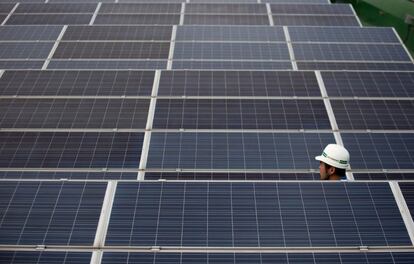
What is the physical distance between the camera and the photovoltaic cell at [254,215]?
27.0 feet

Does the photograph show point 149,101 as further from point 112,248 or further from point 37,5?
point 37,5

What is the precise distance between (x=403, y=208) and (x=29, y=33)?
795 inches

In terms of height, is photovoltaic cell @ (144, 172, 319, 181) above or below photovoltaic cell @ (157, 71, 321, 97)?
below

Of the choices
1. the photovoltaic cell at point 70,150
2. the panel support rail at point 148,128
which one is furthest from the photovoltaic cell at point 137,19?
the photovoltaic cell at point 70,150

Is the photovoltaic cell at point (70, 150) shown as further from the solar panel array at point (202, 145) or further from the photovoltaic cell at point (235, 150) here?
the photovoltaic cell at point (235, 150)

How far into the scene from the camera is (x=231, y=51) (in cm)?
2022

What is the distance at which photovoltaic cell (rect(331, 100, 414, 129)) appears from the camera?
44.3 ft

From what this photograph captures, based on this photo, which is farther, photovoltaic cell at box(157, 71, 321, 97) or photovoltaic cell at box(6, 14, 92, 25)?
photovoltaic cell at box(6, 14, 92, 25)

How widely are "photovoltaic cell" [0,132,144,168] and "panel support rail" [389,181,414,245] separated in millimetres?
6754

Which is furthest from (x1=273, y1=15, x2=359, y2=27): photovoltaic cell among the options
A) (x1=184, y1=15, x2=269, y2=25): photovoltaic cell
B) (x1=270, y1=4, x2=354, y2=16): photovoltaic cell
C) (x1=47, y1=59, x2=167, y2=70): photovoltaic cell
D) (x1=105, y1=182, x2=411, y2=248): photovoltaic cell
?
(x1=105, y1=182, x2=411, y2=248): photovoltaic cell

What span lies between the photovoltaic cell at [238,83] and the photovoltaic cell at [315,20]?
11.2 metres

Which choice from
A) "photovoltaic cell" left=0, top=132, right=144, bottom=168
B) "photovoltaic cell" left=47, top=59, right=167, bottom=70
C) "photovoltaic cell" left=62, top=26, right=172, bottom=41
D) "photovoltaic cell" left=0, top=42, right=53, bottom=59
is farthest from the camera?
"photovoltaic cell" left=62, top=26, right=172, bottom=41

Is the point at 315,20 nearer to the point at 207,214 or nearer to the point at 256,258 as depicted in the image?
the point at 207,214

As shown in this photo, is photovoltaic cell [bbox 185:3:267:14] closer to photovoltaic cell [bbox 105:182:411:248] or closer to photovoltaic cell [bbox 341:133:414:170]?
photovoltaic cell [bbox 341:133:414:170]
